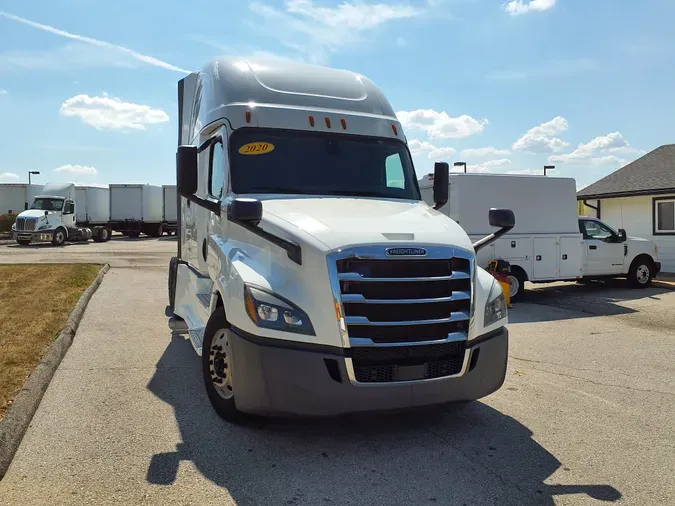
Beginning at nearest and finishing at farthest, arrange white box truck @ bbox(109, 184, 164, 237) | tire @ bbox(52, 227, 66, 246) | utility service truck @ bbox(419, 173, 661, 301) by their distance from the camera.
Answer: utility service truck @ bbox(419, 173, 661, 301)
tire @ bbox(52, 227, 66, 246)
white box truck @ bbox(109, 184, 164, 237)

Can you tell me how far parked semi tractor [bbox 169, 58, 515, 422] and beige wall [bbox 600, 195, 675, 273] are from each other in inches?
637

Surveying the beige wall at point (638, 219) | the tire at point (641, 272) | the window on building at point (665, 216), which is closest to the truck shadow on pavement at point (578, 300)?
the tire at point (641, 272)

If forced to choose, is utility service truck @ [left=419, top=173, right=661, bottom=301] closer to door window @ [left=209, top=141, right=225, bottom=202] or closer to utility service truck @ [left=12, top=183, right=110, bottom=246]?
door window @ [left=209, top=141, right=225, bottom=202]

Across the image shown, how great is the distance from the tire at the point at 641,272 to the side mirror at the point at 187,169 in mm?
12790

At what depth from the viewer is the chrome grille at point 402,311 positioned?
4.34m

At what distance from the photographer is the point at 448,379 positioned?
4535 millimetres

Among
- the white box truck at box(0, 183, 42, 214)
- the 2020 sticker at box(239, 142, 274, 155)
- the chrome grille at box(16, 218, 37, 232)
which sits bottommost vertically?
the 2020 sticker at box(239, 142, 274, 155)

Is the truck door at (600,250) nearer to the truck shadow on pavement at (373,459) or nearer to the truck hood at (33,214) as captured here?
the truck shadow on pavement at (373,459)

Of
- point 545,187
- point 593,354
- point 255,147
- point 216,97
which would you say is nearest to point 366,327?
point 255,147

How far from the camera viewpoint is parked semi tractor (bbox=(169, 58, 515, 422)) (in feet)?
14.1

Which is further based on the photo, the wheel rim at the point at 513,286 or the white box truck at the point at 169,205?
the white box truck at the point at 169,205

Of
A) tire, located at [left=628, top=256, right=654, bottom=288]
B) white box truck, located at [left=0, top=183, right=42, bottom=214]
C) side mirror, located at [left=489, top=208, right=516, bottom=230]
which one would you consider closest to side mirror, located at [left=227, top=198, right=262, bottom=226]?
side mirror, located at [left=489, top=208, right=516, bottom=230]

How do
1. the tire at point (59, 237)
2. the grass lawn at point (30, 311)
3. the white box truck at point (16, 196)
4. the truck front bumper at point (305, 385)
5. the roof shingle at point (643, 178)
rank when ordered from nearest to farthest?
the truck front bumper at point (305, 385), the grass lawn at point (30, 311), the roof shingle at point (643, 178), the tire at point (59, 237), the white box truck at point (16, 196)

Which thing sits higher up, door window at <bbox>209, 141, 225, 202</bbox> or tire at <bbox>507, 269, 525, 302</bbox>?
door window at <bbox>209, 141, 225, 202</bbox>
